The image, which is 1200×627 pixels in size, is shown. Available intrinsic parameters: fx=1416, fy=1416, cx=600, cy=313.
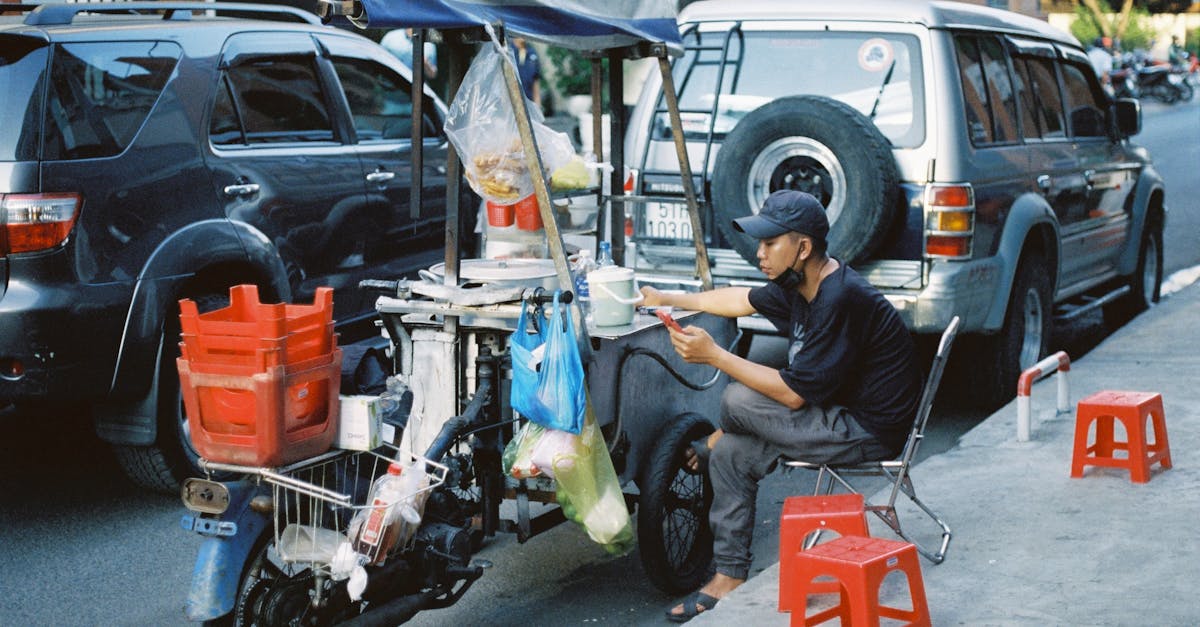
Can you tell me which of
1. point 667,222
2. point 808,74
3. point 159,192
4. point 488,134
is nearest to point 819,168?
point 808,74

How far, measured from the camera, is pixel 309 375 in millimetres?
3869

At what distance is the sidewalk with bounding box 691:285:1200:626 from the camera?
419cm

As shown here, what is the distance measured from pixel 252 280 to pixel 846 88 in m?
2.92

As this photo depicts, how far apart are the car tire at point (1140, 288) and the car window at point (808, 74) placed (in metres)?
3.31

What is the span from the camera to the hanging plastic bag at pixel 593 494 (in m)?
4.34

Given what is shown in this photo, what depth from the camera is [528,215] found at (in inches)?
189

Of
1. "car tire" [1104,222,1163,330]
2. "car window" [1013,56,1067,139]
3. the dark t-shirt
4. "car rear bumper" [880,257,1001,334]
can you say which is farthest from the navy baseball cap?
"car tire" [1104,222,1163,330]

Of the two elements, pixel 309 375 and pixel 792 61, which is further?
pixel 792 61

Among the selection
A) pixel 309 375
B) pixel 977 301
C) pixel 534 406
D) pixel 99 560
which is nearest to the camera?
pixel 309 375

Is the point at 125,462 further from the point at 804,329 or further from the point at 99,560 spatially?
the point at 804,329

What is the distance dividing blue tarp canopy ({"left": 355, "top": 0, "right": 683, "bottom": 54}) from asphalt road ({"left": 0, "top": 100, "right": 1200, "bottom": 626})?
6.15 feet

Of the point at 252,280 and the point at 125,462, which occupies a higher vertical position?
the point at 252,280

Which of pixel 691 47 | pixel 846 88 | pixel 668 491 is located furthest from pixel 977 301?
pixel 668 491

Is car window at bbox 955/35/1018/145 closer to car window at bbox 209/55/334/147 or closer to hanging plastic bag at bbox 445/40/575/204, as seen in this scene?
hanging plastic bag at bbox 445/40/575/204
